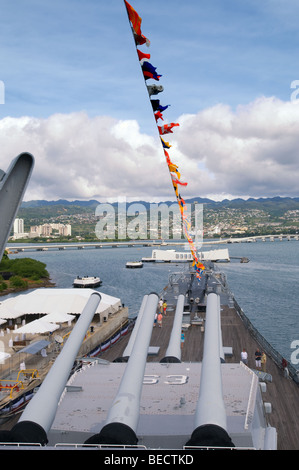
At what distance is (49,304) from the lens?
33.8 m

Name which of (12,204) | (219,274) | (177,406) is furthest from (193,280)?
(12,204)

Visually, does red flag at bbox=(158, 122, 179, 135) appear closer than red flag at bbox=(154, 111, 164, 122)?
No

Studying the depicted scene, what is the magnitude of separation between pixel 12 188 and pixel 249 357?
56.9 feet

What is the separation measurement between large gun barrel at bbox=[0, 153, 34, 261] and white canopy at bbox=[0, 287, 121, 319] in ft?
86.4

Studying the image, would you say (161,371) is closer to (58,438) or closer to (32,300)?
(58,438)

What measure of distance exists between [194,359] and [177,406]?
10054mm

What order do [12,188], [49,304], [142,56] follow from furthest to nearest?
1. [49,304]
2. [142,56]
3. [12,188]

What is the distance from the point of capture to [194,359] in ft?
66.5

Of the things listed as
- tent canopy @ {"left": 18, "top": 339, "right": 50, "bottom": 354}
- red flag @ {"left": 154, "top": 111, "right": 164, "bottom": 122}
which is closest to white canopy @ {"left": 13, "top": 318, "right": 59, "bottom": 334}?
tent canopy @ {"left": 18, "top": 339, "right": 50, "bottom": 354}

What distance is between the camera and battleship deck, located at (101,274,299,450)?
13422mm

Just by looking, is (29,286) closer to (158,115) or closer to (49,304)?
(49,304)

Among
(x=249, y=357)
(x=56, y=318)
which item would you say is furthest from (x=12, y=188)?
(x=56, y=318)

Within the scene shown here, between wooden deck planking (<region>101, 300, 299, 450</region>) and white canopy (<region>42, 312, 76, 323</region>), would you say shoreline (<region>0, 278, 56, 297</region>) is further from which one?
wooden deck planking (<region>101, 300, 299, 450</region>)

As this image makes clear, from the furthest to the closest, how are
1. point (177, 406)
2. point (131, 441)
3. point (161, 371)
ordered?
point (161, 371), point (177, 406), point (131, 441)
